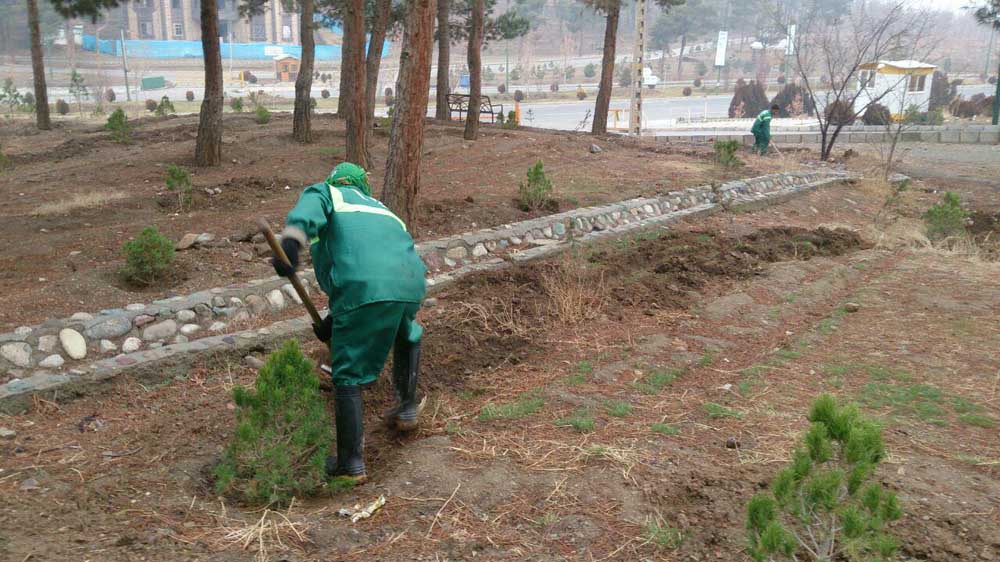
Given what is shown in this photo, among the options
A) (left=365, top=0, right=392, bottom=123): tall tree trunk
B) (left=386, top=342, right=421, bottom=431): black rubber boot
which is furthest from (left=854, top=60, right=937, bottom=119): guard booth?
(left=386, top=342, right=421, bottom=431): black rubber boot

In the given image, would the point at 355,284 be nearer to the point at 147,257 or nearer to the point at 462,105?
the point at 147,257

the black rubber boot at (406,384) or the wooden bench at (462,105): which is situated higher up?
the wooden bench at (462,105)

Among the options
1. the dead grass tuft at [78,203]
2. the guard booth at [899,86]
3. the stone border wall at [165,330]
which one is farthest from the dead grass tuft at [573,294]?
the guard booth at [899,86]

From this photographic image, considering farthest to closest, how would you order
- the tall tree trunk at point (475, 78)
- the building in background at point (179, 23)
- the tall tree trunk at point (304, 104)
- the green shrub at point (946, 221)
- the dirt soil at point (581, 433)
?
1. the building in background at point (179, 23)
2. the tall tree trunk at point (475, 78)
3. the tall tree trunk at point (304, 104)
4. the green shrub at point (946, 221)
5. the dirt soil at point (581, 433)

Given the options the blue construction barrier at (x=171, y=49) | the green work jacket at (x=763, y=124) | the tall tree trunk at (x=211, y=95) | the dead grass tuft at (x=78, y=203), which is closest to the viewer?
the dead grass tuft at (x=78, y=203)

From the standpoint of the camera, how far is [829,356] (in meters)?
5.71

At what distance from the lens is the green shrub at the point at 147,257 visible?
6277mm

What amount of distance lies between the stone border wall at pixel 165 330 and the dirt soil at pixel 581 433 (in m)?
0.17

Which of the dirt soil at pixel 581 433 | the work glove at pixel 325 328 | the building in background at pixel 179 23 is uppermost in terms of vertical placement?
the building in background at pixel 179 23

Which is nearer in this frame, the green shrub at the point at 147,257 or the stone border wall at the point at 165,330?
the stone border wall at the point at 165,330

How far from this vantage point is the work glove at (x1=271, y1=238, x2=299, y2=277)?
3.67 metres

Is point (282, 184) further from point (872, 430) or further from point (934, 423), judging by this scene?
point (872, 430)

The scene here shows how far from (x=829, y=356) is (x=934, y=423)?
49.1 inches

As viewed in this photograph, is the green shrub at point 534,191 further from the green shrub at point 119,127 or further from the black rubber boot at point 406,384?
the green shrub at point 119,127
